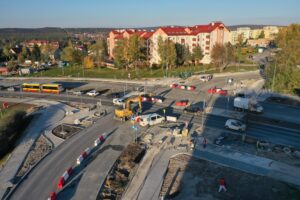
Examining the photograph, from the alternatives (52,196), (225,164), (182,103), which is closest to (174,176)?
(225,164)

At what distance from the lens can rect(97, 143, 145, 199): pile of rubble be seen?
21.2 metres

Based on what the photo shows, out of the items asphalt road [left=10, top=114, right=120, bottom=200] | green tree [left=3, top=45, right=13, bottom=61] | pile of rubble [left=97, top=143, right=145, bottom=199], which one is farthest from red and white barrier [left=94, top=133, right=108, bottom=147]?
green tree [left=3, top=45, right=13, bottom=61]

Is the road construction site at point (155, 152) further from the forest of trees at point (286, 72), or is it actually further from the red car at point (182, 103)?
the forest of trees at point (286, 72)

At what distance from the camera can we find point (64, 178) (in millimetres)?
22578

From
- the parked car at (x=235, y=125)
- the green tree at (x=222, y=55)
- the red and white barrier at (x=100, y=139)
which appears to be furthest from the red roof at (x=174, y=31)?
the red and white barrier at (x=100, y=139)

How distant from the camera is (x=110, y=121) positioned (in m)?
37.6

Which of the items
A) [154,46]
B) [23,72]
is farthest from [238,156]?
[23,72]

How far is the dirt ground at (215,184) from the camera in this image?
2039 centimetres

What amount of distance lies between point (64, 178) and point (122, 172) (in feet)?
17.3

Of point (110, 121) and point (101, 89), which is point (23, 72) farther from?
point (110, 121)

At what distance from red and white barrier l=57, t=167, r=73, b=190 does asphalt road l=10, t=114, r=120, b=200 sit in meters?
0.61

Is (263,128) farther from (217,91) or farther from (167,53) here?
(167,53)

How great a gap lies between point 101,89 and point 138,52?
76.7 feet

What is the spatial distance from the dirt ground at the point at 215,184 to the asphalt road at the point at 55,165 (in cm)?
1015
